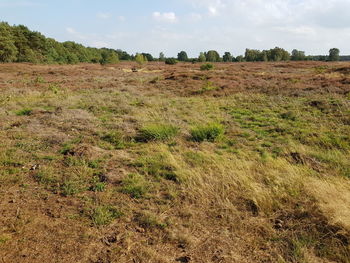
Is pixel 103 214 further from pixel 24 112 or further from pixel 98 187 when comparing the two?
pixel 24 112

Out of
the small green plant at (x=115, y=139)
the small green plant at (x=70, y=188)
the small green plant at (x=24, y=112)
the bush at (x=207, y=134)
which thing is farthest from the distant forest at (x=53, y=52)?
the small green plant at (x=70, y=188)

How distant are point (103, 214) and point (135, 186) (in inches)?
33.7

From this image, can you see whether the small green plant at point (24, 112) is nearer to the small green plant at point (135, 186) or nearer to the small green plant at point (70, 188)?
the small green plant at point (70, 188)

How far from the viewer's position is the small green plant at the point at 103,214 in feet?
10.9

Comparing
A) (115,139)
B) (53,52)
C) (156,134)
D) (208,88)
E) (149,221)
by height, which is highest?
(53,52)

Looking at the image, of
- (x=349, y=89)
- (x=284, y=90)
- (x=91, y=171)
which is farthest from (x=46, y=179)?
(x=349, y=89)

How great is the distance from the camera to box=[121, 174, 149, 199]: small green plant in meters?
4.05

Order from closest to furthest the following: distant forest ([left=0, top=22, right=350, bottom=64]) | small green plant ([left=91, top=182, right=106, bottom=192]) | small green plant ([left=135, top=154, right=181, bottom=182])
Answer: small green plant ([left=91, top=182, right=106, bottom=192])
small green plant ([left=135, top=154, right=181, bottom=182])
distant forest ([left=0, top=22, right=350, bottom=64])

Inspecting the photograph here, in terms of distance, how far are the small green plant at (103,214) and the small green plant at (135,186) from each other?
1.58 ft

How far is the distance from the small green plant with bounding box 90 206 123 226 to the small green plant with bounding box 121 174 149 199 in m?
0.48

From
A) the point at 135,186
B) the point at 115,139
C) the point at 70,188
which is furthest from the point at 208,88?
the point at 70,188

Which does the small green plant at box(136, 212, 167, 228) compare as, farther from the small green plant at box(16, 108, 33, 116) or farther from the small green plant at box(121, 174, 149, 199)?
the small green plant at box(16, 108, 33, 116)

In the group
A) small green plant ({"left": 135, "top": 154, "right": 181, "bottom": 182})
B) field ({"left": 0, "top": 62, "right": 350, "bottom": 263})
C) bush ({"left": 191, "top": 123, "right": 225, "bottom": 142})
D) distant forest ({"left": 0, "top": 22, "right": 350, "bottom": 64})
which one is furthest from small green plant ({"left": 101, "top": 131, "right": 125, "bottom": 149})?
distant forest ({"left": 0, "top": 22, "right": 350, "bottom": 64})

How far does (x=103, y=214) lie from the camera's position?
11.3 ft
